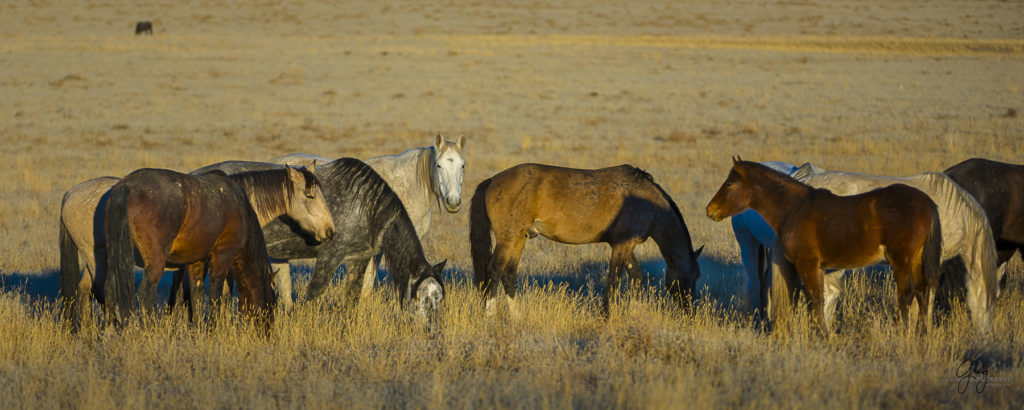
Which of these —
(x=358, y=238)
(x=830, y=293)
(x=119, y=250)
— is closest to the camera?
(x=119, y=250)

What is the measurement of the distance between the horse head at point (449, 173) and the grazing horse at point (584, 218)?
386 mm

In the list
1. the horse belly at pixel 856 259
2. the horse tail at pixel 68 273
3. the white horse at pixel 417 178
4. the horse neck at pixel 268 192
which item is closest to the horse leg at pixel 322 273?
the horse neck at pixel 268 192

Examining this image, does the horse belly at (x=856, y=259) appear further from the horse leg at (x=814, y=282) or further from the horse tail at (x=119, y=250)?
the horse tail at (x=119, y=250)

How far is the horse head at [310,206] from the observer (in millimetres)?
7191

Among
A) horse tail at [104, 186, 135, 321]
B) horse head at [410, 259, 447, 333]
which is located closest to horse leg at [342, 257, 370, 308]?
horse head at [410, 259, 447, 333]

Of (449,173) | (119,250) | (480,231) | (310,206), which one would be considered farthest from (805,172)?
(119,250)

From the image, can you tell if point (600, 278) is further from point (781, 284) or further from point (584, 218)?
point (781, 284)

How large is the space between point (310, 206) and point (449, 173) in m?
1.51

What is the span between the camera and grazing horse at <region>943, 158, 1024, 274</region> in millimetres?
7402

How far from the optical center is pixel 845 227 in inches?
247

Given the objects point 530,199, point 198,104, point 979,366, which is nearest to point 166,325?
point 530,199

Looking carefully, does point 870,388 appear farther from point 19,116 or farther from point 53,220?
point 19,116

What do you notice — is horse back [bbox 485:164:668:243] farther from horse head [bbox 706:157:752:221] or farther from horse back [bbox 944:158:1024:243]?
horse back [bbox 944:158:1024:243]

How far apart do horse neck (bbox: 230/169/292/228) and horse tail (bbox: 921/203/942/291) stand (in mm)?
4705
